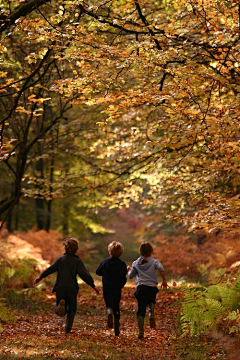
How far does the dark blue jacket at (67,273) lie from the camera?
8258 mm

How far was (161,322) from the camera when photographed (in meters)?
10.1

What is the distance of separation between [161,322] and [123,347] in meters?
3.09

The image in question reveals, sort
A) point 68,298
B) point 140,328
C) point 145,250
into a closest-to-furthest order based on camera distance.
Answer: point 140,328 < point 68,298 < point 145,250

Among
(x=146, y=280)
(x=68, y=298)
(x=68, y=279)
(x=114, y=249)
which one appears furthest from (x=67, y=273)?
(x=146, y=280)

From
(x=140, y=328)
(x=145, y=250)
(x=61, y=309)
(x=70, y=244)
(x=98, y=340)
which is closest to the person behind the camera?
(x=98, y=340)

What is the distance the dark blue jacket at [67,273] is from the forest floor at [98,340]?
81 centimetres

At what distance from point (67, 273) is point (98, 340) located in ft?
4.24

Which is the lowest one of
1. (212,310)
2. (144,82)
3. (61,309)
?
(61,309)

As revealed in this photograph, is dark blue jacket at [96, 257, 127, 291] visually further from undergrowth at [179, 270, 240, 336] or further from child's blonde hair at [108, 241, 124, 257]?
undergrowth at [179, 270, 240, 336]

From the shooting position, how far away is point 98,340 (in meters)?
7.68

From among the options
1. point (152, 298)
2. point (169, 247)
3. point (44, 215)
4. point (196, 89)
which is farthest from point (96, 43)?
point (44, 215)

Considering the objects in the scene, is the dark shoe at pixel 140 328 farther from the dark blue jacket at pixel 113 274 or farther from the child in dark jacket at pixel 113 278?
the dark blue jacket at pixel 113 274

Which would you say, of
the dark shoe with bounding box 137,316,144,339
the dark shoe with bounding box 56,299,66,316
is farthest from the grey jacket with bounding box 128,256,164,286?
the dark shoe with bounding box 56,299,66,316

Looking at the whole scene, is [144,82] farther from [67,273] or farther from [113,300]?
[113,300]
